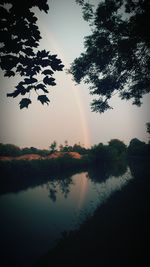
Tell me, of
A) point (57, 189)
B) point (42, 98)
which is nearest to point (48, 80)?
point (42, 98)

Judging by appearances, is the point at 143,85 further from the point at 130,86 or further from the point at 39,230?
the point at 39,230

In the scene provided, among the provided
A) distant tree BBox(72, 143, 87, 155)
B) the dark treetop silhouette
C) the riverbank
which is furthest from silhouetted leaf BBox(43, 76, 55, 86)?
distant tree BBox(72, 143, 87, 155)

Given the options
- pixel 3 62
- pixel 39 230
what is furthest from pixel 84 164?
pixel 3 62

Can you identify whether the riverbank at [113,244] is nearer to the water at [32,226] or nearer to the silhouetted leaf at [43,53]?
the water at [32,226]

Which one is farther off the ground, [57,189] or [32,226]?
[57,189]

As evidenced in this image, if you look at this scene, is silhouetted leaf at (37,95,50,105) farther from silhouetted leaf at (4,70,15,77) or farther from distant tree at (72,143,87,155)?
distant tree at (72,143,87,155)

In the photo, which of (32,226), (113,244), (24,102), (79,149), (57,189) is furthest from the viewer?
(79,149)

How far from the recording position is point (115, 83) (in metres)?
12.7

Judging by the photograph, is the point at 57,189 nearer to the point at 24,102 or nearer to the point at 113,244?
the point at 113,244

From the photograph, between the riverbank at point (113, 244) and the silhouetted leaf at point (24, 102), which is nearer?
the silhouetted leaf at point (24, 102)

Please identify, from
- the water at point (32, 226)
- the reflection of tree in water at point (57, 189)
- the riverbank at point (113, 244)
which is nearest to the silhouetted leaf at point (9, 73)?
the riverbank at point (113, 244)

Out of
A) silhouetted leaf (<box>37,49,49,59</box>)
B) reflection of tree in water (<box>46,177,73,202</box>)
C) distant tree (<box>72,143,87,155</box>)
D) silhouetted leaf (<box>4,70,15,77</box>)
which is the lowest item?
reflection of tree in water (<box>46,177,73,202</box>)

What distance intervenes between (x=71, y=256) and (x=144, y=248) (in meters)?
2.78

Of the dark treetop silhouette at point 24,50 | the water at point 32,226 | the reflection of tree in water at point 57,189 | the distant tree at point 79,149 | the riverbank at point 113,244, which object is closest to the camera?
the dark treetop silhouette at point 24,50
